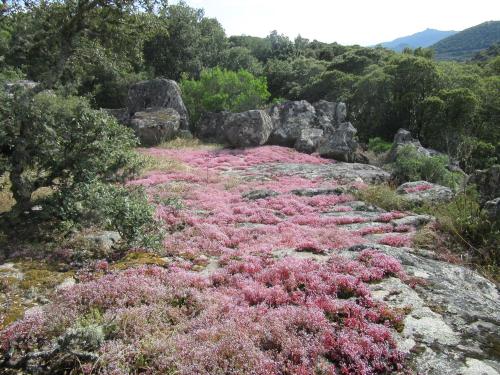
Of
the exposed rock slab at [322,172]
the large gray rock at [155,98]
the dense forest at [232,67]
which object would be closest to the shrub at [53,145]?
the dense forest at [232,67]

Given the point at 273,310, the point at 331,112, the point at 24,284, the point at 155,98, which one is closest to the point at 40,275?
the point at 24,284

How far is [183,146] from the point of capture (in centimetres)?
3077

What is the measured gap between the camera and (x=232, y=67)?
227 feet

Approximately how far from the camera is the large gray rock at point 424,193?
561 inches

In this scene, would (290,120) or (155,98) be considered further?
(290,120)

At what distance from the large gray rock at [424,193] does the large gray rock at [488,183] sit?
1140mm

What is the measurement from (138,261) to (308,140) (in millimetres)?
26016

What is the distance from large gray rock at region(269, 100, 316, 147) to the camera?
33750 millimetres

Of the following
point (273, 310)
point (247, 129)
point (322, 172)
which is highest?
point (247, 129)

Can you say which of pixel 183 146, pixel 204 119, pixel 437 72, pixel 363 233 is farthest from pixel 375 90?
pixel 363 233

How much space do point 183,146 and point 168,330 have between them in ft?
84.5

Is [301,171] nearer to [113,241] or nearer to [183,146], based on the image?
[183,146]

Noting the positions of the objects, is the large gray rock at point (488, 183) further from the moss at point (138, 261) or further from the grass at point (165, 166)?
the grass at point (165, 166)

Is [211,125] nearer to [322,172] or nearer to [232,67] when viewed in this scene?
[322,172]
